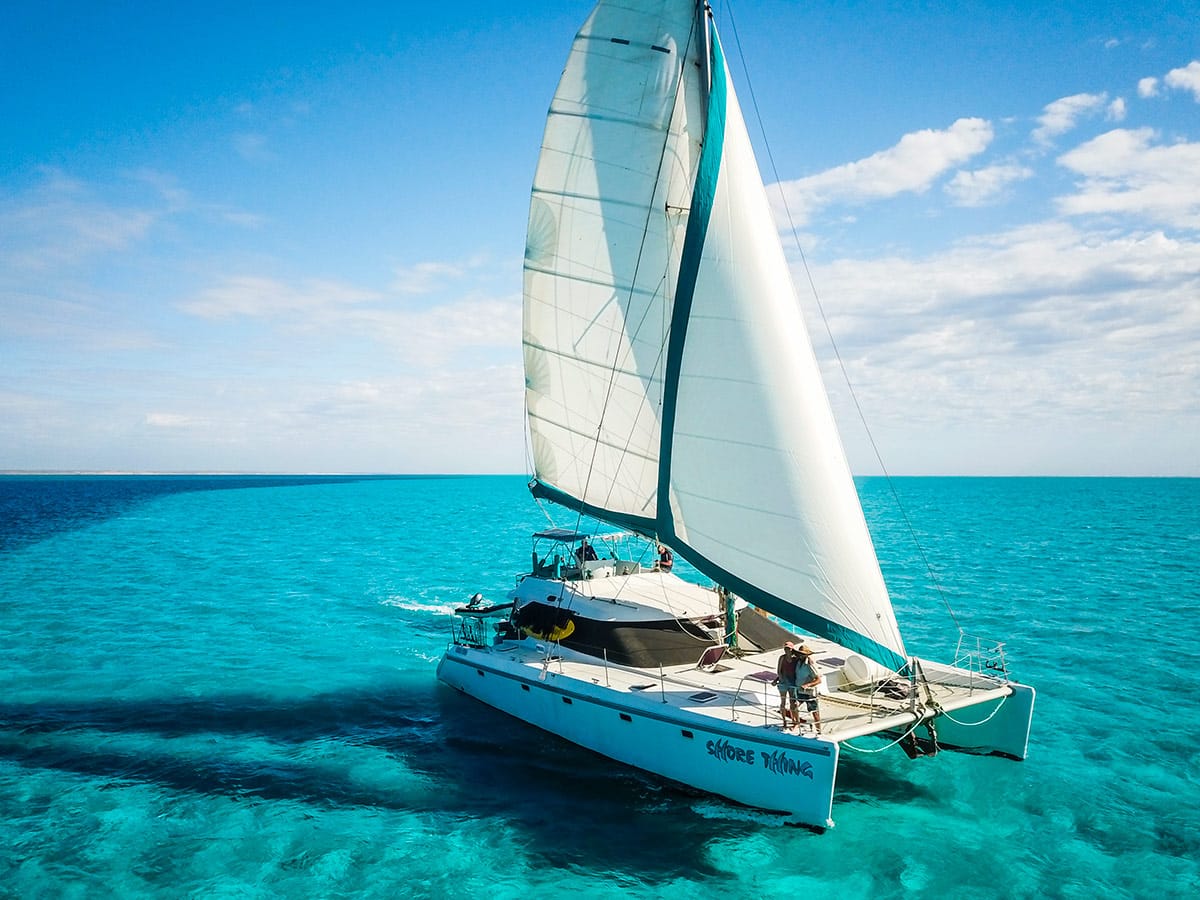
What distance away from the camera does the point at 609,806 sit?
13094 millimetres

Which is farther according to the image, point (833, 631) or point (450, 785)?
point (450, 785)

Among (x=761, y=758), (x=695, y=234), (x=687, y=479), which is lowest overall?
(x=761, y=758)

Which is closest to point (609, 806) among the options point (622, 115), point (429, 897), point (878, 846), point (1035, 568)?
point (429, 897)

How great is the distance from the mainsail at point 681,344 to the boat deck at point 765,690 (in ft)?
3.99

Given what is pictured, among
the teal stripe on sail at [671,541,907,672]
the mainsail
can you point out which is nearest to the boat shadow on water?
the teal stripe on sail at [671,541,907,672]

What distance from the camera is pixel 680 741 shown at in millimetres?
12734

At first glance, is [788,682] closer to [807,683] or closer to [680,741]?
[807,683]

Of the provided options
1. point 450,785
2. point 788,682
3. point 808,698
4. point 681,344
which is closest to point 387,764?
point 450,785

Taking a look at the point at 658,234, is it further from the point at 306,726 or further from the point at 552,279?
the point at 306,726

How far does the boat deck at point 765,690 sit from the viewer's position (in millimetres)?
12211

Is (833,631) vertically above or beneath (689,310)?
beneath

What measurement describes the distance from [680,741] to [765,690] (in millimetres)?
1763

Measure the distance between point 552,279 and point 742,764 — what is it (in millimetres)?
11977

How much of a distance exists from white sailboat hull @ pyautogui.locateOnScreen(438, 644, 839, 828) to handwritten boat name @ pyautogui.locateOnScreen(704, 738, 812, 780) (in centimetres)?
2
